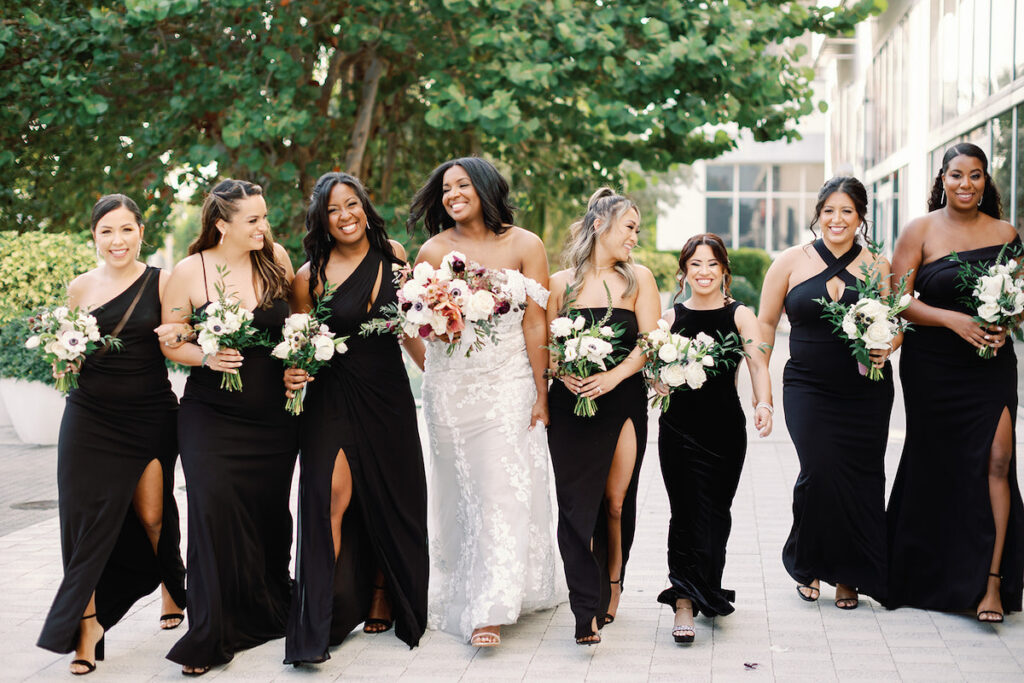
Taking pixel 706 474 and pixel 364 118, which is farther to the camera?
pixel 364 118

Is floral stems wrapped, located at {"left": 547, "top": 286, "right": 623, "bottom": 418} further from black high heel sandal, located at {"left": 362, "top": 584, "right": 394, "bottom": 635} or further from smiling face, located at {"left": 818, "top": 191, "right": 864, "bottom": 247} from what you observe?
black high heel sandal, located at {"left": 362, "top": 584, "right": 394, "bottom": 635}

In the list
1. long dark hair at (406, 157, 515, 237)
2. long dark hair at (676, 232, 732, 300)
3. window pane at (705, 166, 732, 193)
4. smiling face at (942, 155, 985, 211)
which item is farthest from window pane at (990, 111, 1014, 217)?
window pane at (705, 166, 732, 193)

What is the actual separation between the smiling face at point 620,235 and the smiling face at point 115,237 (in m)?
2.22

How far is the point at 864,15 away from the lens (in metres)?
12.2

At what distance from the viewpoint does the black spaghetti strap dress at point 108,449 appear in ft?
16.8

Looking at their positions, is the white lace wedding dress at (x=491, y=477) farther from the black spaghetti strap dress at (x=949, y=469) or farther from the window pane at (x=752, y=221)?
the window pane at (x=752, y=221)

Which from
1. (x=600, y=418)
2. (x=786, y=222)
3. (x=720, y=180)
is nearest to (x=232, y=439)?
(x=600, y=418)

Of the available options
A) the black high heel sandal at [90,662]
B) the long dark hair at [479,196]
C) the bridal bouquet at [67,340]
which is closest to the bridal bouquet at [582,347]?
the long dark hair at [479,196]

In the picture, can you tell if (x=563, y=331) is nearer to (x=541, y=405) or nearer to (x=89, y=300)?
(x=541, y=405)

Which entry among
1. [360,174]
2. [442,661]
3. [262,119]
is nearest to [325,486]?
[442,661]

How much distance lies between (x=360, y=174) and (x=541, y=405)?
8574mm

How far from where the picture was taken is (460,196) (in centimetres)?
559

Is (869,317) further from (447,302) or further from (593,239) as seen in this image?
(447,302)

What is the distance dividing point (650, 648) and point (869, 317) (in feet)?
6.17
